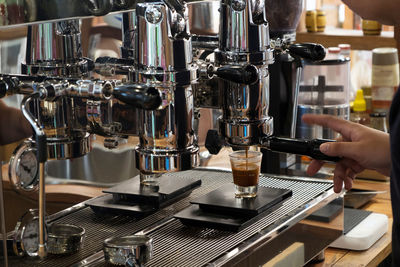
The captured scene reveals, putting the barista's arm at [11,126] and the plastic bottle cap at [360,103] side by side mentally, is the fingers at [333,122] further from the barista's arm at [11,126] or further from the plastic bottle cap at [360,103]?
the plastic bottle cap at [360,103]

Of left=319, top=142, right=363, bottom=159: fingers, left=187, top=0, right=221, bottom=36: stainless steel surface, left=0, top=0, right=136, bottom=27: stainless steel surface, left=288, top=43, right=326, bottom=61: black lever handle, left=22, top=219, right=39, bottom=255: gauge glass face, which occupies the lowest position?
left=22, top=219, right=39, bottom=255: gauge glass face

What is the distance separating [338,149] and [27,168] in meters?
0.53

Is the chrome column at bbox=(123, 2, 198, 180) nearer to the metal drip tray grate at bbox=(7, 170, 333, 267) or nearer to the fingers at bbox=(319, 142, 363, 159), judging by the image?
the metal drip tray grate at bbox=(7, 170, 333, 267)

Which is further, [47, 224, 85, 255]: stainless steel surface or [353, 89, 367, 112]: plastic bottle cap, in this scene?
[353, 89, 367, 112]: plastic bottle cap

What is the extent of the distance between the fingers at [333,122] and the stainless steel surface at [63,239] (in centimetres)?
47

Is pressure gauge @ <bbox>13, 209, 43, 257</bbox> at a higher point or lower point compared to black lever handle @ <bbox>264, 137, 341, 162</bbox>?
lower

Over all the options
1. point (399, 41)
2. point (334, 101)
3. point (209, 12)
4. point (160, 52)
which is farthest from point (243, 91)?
point (399, 41)

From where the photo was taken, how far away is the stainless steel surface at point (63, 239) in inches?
42.3

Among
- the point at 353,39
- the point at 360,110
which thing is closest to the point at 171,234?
the point at 360,110

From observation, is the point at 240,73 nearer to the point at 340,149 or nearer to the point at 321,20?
the point at 340,149

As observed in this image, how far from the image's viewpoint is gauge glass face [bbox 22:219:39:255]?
962 mm

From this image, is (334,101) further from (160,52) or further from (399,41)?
(160,52)

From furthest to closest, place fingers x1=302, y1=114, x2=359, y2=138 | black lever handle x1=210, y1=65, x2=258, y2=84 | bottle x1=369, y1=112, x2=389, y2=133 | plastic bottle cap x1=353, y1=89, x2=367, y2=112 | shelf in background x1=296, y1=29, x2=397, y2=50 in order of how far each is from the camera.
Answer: shelf in background x1=296, y1=29, x2=397, y2=50
plastic bottle cap x1=353, y1=89, x2=367, y2=112
bottle x1=369, y1=112, x2=389, y2=133
fingers x1=302, y1=114, x2=359, y2=138
black lever handle x1=210, y1=65, x2=258, y2=84

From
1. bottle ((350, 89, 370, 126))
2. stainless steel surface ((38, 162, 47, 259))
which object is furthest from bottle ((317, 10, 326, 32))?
stainless steel surface ((38, 162, 47, 259))
